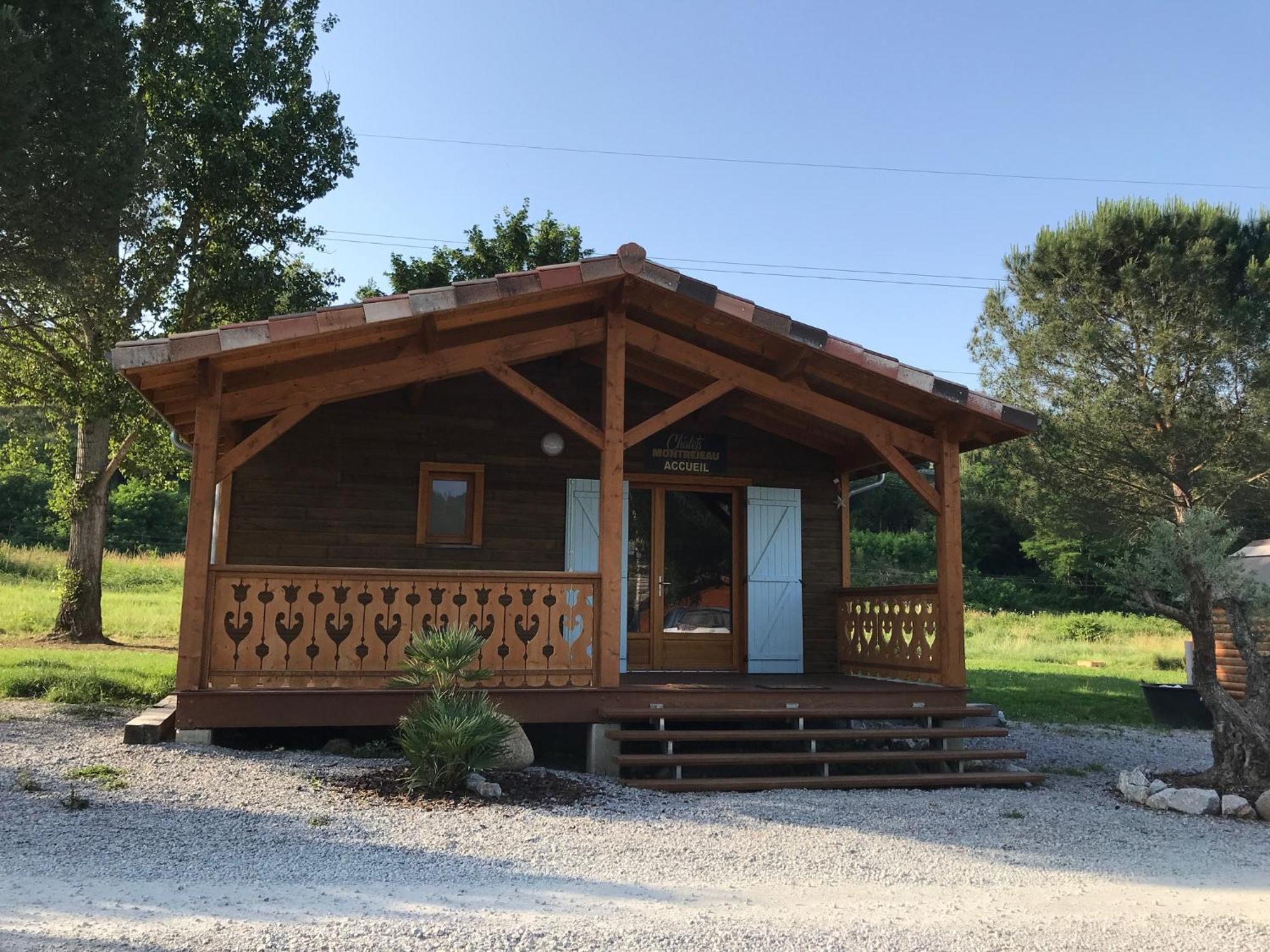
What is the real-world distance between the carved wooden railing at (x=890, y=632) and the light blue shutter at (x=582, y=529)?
2.37 meters

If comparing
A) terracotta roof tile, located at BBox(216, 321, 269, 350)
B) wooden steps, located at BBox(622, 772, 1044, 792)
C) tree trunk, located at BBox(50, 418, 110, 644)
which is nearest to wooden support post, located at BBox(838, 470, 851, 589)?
wooden steps, located at BBox(622, 772, 1044, 792)

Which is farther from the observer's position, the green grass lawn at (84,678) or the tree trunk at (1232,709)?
the green grass lawn at (84,678)

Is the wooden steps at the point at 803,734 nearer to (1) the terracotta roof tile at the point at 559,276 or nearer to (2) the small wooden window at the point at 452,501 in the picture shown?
(2) the small wooden window at the point at 452,501

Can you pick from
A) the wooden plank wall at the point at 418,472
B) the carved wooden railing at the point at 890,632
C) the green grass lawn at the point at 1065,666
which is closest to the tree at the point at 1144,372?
the green grass lawn at the point at 1065,666

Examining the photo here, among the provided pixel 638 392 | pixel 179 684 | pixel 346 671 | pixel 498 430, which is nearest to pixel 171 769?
pixel 179 684

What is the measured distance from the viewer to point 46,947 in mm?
3262

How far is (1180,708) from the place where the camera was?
12.0 metres

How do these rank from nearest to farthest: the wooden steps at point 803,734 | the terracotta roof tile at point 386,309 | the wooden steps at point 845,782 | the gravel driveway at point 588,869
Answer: the gravel driveway at point 588,869 → the terracotta roof tile at point 386,309 → the wooden steps at point 845,782 → the wooden steps at point 803,734

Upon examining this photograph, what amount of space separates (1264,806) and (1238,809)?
6.8 inches

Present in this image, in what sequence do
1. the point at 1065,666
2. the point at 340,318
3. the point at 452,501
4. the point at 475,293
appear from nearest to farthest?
the point at 340,318, the point at 475,293, the point at 452,501, the point at 1065,666

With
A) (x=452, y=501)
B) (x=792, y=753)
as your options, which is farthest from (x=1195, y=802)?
(x=452, y=501)

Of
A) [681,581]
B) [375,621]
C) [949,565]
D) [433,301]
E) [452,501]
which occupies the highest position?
[433,301]

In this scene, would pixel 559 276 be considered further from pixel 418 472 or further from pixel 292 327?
pixel 418 472

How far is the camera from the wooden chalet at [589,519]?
711cm
